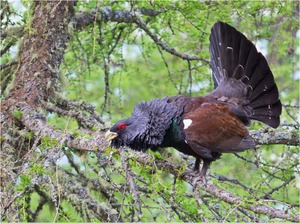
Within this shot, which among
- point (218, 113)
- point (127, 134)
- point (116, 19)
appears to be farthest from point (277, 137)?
point (116, 19)

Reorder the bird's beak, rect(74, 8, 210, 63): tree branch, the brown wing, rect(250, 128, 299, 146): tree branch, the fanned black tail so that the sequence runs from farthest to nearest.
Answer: rect(74, 8, 210, 63): tree branch < the fanned black tail < rect(250, 128, 299, 146): tree branch < the brown wing < the bird's beak

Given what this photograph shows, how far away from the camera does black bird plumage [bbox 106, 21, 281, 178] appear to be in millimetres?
4184

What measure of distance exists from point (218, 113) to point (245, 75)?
57 centimetres

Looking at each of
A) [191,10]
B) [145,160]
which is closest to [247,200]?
[145,160]

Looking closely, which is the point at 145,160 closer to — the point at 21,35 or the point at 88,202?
the point at 88,202

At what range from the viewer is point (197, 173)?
4.23 metres

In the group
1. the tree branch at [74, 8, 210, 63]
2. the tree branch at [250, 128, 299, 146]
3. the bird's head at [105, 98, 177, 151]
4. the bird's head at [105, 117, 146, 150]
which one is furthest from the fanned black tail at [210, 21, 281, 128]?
the bird's head at [105, 117, 146, 150]

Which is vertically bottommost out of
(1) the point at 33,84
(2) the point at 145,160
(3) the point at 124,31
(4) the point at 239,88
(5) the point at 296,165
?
(2) the point at 145,160

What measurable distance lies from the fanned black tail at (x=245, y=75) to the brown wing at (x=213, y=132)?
0.40 metres

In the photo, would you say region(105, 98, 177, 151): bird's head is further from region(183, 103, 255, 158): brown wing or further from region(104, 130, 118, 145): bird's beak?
region(183, 103, 255, 158): brown wing

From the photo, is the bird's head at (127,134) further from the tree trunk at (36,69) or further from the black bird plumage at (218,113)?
the tree trunk at (36,69)

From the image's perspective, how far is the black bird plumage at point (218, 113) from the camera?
4184 mm

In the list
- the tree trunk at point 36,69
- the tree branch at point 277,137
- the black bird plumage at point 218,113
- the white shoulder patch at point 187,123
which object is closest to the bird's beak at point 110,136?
the black bird plumage at point 218,113

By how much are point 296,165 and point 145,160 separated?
4.95ft
